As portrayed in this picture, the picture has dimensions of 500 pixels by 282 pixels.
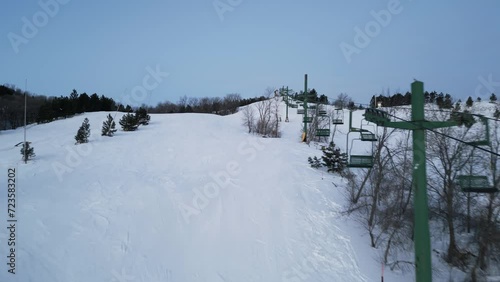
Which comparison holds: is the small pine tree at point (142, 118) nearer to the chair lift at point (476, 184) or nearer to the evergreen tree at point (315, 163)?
the evergreen tree at point (315, 163)

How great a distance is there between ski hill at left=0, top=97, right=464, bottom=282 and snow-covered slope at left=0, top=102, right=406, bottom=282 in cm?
4

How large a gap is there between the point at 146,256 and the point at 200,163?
414 inches

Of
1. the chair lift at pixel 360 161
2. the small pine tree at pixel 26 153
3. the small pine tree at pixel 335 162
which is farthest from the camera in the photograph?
the small pine tree at pixel 335 162

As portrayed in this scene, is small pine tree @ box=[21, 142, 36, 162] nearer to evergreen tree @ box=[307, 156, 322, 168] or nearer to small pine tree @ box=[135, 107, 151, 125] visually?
evergreen tree @ box=[307, 156, 322, 168]

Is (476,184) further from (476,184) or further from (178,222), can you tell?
(178,222)

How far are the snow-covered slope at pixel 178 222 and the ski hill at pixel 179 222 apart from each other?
42 millimetres

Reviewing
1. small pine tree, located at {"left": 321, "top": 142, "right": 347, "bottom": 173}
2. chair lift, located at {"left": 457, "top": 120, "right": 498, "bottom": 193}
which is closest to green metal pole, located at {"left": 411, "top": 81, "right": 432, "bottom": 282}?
chair lift, located at {"left": 457, "top": 120, "right": 498, "bottom": 193}

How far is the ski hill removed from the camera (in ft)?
29.8

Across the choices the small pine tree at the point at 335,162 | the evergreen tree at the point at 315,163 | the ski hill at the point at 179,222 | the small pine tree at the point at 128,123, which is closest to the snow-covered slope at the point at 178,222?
the ski hill at the point at 179,222

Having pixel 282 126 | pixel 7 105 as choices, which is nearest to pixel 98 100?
pixel 7 105

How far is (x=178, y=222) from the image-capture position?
11867 mm

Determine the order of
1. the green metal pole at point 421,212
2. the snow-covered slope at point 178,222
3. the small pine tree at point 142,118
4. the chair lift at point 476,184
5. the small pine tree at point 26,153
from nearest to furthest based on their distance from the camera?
1. the green metal pole at point 421,212
2. the chair lift at point 476,184
3. the snow-covered slope at point 178,222
4. the small pine tree at point 26,153
5. the small pine tree at point 142,118

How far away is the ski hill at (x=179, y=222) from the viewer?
9.09 meters

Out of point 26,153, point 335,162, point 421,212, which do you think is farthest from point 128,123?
point 421,212
